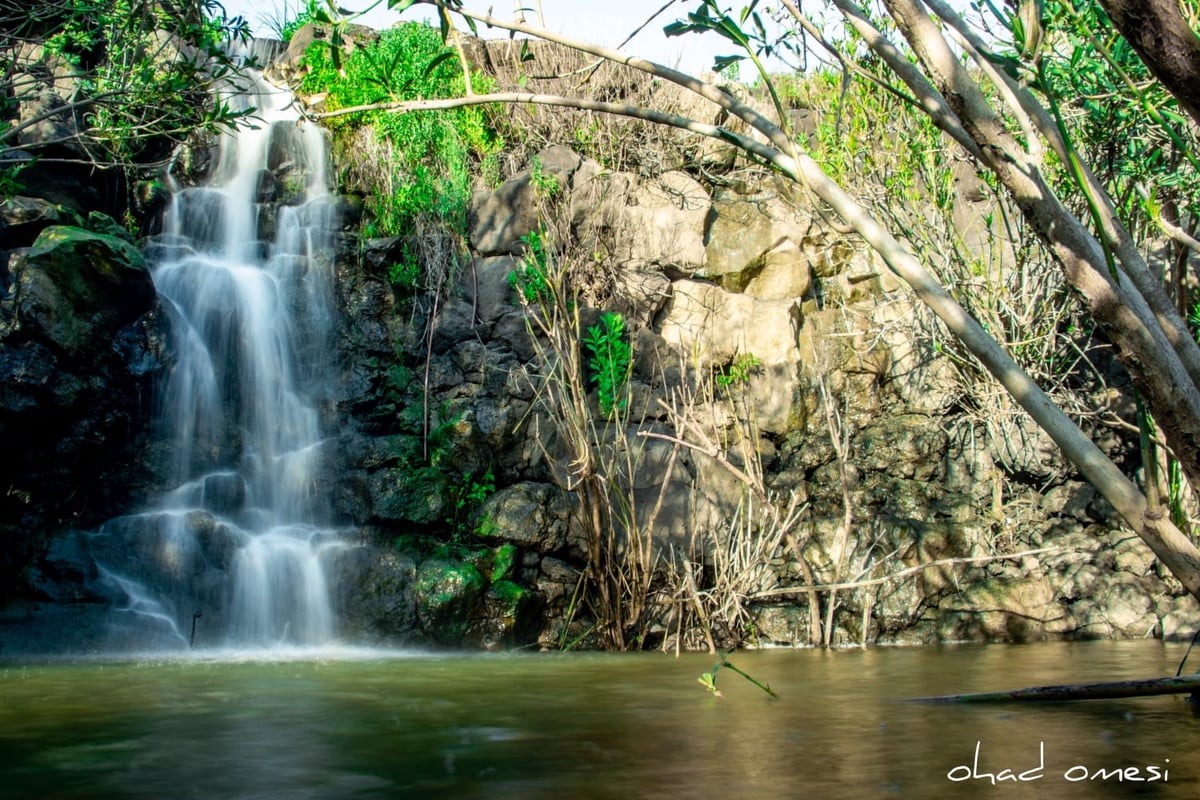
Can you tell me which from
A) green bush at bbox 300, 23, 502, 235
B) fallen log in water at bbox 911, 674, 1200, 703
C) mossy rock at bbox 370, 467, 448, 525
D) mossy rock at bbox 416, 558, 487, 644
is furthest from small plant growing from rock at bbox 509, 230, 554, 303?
fallen log in water at bbox 911, 674, 1200, 703

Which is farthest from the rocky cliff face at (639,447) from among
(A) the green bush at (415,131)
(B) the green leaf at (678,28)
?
(B) the green leaf at (678,28)

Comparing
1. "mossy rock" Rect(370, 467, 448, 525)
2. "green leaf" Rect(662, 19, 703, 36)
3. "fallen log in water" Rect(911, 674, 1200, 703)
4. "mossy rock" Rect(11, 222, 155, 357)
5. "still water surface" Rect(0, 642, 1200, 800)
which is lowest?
"still water surface" Rect(0, 642, 1200, 800)

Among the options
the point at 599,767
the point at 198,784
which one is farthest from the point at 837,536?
the point at 198,784

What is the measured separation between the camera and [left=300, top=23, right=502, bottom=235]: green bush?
10.0 metres

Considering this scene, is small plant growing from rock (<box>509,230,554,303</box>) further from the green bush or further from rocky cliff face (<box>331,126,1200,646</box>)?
the green bush

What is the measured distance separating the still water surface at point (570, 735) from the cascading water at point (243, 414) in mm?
1949

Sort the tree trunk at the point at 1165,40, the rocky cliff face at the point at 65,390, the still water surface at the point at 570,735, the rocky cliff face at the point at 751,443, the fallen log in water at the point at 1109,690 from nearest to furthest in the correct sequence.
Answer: the tree trunk at the point at 1165,40, the still water surface at the point at 570,735, the fallen log in water at the point at 1109,690, the rocky cliff face at the point at 751,443, the rocky cliff face at the point at 65,390

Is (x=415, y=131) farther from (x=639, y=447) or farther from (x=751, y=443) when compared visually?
(x=751, y=443)

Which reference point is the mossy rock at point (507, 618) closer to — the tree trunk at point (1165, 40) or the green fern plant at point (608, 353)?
the green fern plant at point (608, 353)

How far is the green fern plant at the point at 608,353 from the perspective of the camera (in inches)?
348

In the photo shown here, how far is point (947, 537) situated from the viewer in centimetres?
807

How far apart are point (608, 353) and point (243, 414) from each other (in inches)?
127

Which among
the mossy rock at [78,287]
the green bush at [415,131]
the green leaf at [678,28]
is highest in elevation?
the green bush at [415,131]

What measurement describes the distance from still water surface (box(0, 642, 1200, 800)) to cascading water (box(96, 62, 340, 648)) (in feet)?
6.39
